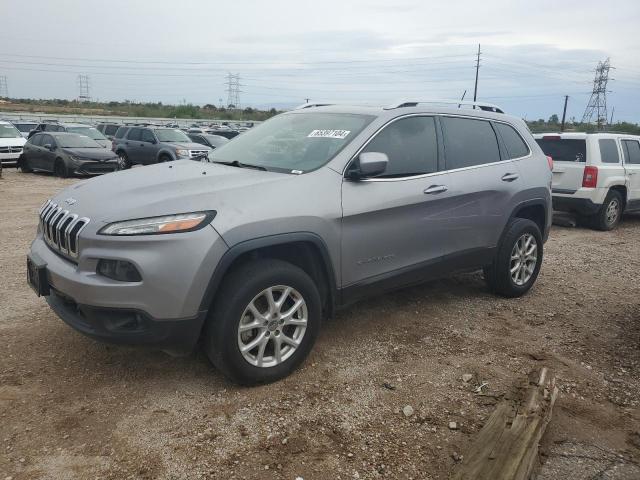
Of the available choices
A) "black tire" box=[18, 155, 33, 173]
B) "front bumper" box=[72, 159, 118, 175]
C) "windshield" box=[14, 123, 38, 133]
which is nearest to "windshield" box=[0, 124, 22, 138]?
"black tire" box=[18, 155, 33, 173]

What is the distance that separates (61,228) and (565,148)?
29.1 ft

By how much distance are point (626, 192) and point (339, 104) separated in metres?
7.60

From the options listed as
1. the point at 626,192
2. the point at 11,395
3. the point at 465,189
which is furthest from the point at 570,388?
the point at 626,192

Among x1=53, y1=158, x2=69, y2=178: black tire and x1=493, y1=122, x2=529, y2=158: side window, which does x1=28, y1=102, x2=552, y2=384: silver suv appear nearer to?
x1=493, y1=122, x2=529, y2=158: side window

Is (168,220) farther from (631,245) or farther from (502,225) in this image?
(631,245)

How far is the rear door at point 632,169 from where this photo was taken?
32.9 ft

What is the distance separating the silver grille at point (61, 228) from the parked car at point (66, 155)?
13151mm

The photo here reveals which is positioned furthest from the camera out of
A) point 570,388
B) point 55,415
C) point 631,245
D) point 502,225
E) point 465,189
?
point 631,245

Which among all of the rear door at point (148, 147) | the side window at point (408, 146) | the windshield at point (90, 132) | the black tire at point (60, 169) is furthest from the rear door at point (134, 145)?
the side window at point (408, 146)

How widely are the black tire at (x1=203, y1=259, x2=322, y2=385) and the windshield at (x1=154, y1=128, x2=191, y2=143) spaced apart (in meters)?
15.8

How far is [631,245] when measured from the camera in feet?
28.0

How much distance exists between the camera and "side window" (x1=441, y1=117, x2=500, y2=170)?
4.59 metres

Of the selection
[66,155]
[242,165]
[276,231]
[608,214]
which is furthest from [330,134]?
[66,155]

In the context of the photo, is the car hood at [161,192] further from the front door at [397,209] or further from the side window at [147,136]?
the side window at [147,136]
